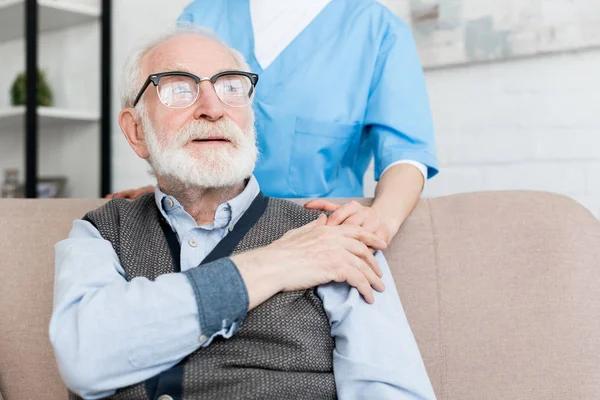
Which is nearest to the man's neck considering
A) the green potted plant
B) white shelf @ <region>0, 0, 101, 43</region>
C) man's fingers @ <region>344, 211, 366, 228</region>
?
man's fingers @ <region>344, 211, 366, 228</region>

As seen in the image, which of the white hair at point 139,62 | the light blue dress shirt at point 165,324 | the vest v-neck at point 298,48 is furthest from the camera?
the vest v-neck at point 298,48

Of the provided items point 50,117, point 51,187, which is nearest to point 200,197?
point 50,117

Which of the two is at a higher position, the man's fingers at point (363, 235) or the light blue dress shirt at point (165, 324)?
the man's fingers at point (363, 235)

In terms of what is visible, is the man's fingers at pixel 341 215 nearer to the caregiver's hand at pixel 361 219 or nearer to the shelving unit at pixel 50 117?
the caregiver's hand at pixel 361 219

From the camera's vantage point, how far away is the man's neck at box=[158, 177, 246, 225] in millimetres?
1267

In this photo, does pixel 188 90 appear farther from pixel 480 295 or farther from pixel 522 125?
pixel 522 125

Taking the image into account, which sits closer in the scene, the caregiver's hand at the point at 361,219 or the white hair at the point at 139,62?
the caregiver's hand at the point at 361,219

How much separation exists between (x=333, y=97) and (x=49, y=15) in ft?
6.70

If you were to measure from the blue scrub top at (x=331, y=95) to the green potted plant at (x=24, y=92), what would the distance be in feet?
5.75

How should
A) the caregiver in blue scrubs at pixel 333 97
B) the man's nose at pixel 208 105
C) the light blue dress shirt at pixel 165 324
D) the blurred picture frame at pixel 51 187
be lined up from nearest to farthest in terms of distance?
the light blue dress shirt at pixel 165 324
the man's nose at pixel 208 105
the caregiver in blue scrubs at pixel 333 97
the blurred picture frame at pixel 51 187

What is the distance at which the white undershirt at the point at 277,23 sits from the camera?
5.46 ft

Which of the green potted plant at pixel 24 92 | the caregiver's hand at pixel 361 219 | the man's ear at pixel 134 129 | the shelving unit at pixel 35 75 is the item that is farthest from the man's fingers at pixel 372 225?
the green potted plant at pixel 24 92

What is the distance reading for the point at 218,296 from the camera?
1.00 metres

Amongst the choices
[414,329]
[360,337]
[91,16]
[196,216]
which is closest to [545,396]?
[414,329]
